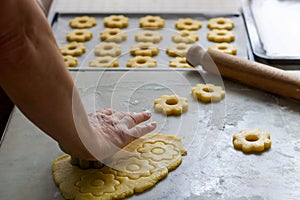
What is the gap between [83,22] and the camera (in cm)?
234

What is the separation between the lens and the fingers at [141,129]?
4.93 ft

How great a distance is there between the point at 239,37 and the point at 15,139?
3.25 feet

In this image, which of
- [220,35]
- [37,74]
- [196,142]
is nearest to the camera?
[37,74]

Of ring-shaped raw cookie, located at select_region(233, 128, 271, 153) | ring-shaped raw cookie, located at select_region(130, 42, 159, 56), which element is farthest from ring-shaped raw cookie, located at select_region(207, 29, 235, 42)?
ring-shaped raw cookie, located at select_region(233, 128, 271, 153)

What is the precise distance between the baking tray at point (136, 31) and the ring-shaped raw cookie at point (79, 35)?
18 millimetres

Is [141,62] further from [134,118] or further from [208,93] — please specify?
[134,118]

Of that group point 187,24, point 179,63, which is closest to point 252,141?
point 179,63

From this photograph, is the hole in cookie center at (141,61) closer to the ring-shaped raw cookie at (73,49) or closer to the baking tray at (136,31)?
the baking tray at (136,31)

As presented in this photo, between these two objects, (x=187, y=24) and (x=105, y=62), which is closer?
(x=105, y=62)

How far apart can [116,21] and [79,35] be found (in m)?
0.19

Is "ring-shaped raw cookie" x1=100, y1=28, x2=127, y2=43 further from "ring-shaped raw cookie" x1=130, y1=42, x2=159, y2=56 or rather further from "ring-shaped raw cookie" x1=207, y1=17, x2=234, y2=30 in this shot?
"ring-shaped raw cookie" x1=207, y1=17, x2=234, y2=30

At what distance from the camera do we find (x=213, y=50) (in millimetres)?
1910

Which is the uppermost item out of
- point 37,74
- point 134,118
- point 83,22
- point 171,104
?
point 37,74

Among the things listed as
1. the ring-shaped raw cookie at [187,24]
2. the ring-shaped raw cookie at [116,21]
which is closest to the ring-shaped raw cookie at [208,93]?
the ring-shaped raw cookie at [187,24]
